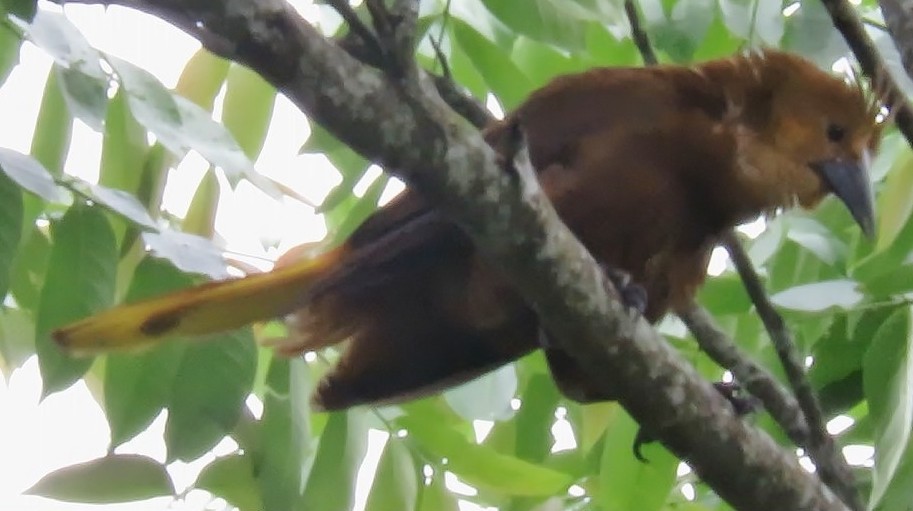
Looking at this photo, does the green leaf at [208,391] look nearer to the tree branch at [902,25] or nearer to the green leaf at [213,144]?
the green leaf at [213,144]

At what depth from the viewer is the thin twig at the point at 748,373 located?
149 cm

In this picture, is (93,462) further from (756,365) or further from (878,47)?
(878,47)

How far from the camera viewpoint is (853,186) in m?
1.52

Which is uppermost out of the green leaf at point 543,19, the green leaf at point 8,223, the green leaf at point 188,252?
the green leaf at point 543,19

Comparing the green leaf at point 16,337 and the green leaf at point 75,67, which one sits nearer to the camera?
the green leaf at point 75,67

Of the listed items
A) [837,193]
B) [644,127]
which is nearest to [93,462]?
[644,127]

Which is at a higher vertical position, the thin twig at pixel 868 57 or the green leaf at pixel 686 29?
the green leaf at pixel 686 29

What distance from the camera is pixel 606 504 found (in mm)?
1396

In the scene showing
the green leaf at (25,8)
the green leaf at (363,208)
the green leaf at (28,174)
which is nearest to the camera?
the green leaf at (25,8)

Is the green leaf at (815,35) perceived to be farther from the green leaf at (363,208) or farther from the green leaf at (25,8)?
the green leaf at (25,8)

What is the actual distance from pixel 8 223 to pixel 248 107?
381 millimetres

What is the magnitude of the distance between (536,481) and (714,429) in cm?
19

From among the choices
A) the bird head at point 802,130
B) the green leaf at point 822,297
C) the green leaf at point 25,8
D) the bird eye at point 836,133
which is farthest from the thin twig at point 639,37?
the green leaf at point 25,8

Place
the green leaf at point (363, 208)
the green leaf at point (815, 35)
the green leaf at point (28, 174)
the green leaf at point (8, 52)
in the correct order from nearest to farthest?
the green leaf at point (28, 174), the green leaf at point (8, 52), the green leaf at point (815, 35), the green leaf at point (363, 208)
